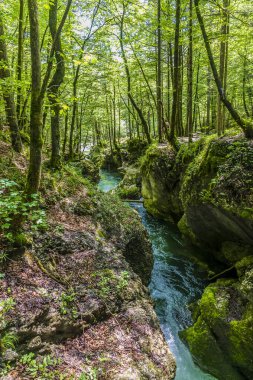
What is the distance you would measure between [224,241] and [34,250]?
616cm

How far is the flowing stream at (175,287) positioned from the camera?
6.29 meters

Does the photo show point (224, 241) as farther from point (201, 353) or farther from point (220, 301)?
point (201, 353)

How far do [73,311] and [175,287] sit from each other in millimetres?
5329

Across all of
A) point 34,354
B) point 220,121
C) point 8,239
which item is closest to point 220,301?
point 34,354

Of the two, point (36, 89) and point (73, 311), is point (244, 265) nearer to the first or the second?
point (73, 311)

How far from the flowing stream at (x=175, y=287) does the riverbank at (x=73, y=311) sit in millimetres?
1808

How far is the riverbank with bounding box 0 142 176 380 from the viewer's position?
3.75 meters

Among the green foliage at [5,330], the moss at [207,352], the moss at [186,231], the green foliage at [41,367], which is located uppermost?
the green foliage at [5,330]

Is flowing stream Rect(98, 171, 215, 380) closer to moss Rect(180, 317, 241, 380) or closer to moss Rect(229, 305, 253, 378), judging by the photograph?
moss Rect(180, 317, 241, 380)

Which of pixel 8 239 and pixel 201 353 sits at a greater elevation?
pixel 8 239

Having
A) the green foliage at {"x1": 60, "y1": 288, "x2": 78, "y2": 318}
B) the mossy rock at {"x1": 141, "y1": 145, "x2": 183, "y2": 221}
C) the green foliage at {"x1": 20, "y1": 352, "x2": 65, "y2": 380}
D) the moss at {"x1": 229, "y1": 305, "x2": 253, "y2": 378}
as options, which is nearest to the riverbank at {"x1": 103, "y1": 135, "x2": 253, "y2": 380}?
the moss at {"x1": 229, "y1": 305, "x2": 253, "y2": 378}

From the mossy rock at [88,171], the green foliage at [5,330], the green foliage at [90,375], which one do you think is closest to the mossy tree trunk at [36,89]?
the green foliage at [5,330]

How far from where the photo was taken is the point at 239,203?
671cm

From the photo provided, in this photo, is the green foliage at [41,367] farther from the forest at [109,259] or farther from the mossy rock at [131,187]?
the mossy rock at [131,187]
